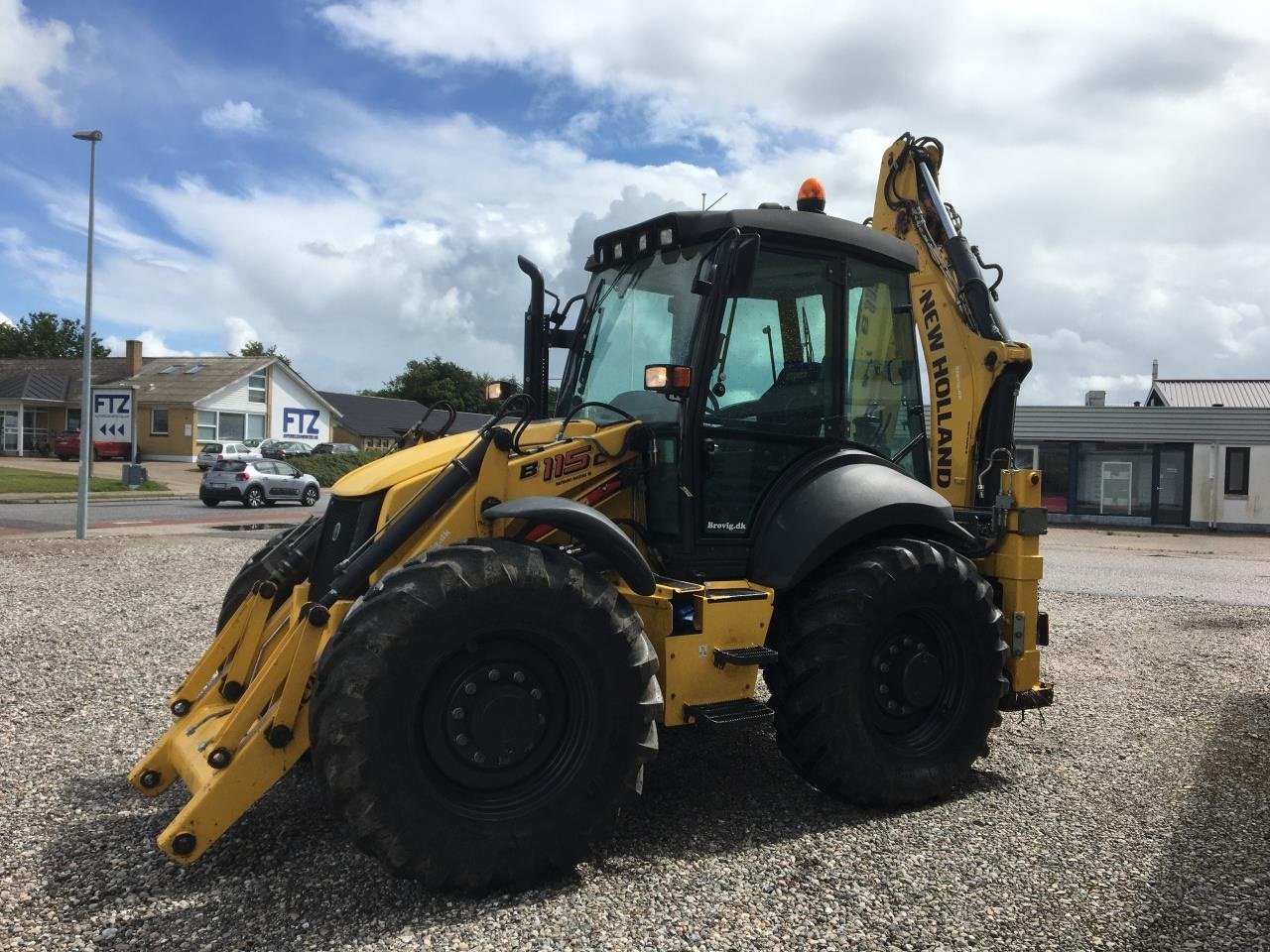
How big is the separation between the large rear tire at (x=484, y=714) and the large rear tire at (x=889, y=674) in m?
0.93

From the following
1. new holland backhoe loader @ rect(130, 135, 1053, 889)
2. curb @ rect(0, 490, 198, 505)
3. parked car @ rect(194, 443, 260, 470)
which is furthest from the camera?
parked car @ rect(194, 443, 260, 470)

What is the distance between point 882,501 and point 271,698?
2.92 m

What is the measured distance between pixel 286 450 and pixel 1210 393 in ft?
129

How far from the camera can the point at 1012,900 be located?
12.3 feet

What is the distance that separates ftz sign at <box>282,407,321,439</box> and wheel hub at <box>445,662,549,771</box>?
52.2 m

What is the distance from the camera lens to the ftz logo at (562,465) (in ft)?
14.2

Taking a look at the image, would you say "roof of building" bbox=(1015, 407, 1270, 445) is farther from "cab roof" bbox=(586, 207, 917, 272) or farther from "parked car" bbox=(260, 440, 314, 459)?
"parked car" bbox=(260, 440, 314, 459)

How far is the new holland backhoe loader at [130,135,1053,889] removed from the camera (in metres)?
3.58

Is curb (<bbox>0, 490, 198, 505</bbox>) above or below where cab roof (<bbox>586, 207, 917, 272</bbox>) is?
below

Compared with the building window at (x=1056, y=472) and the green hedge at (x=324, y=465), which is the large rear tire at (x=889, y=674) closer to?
the building window at (x=1056, y=472)

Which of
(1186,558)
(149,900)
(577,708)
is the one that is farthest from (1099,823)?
(1186,558)

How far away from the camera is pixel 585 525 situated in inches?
156

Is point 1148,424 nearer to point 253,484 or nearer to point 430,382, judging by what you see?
point 253,484

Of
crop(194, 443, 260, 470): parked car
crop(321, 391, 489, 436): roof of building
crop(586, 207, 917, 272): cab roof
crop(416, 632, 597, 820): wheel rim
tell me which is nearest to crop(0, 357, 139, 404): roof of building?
crop(194, 443, 260, 470): parked car
